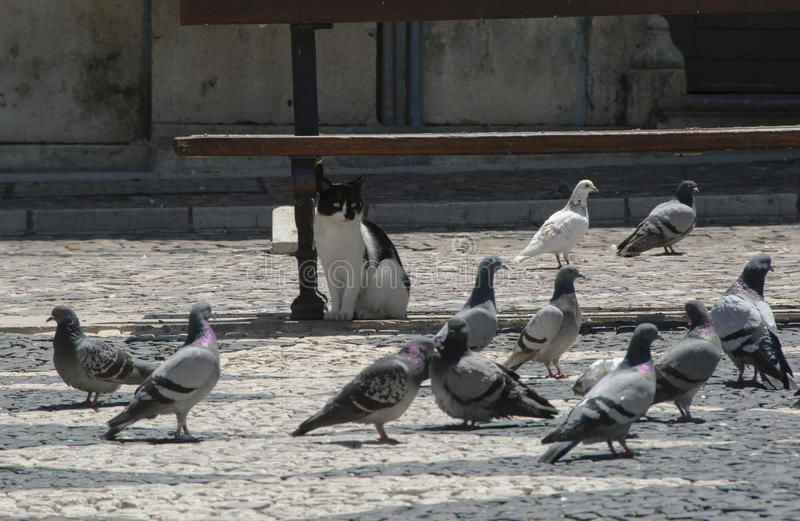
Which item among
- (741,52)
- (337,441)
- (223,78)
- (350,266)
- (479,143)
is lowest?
(337,441)

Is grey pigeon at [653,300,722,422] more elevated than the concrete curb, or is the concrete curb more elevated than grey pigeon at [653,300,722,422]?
the concrete curb

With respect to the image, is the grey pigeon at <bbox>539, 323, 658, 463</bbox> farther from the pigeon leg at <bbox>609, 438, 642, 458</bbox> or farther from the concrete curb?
the concrete curb

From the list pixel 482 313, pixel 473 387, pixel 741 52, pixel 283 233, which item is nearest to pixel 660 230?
pixel 283 233

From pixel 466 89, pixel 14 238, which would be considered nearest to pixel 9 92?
pixel 14 238

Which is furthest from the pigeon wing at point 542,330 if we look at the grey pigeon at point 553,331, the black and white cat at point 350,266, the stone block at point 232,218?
the stone block at point 232,218

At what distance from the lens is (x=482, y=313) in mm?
6285

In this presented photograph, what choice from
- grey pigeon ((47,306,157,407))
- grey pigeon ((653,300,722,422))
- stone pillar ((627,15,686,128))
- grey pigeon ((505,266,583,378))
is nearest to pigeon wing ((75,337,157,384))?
grey pigeon ((47,306,157,407))

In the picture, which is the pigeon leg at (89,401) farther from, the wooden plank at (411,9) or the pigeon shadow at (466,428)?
the wooden plank at (411,9)

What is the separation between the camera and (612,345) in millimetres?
7004

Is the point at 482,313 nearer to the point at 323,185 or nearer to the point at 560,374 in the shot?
the point at 560,374

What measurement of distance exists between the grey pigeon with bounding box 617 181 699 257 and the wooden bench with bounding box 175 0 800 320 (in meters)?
2.71

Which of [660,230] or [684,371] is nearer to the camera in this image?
[684,371]

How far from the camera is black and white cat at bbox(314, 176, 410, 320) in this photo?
7805 millimetres

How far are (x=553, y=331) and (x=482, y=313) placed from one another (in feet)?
1.43
